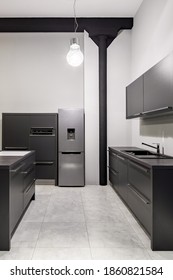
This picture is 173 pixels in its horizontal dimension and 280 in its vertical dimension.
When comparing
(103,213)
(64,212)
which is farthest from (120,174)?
(64,212)

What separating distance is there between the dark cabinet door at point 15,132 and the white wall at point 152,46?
7.69 feet

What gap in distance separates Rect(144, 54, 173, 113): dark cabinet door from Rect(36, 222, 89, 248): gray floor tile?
5.53 feet

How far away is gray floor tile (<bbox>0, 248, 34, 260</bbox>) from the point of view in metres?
2.24

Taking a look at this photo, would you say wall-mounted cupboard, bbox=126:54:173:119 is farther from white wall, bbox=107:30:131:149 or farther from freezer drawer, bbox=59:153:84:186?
freezer drawer, bbox=59:153:84:186

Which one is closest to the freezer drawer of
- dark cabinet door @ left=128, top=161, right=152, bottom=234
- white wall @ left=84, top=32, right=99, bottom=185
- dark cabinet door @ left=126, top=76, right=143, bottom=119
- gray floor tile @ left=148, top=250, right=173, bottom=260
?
white wall @ left=84, top=32, right=99, bottom=185

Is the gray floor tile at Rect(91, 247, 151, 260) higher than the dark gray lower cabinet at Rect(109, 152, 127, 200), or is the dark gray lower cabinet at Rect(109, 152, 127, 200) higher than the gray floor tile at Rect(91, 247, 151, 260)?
the dark gray lower cabinet at Rect(109, 152, 127, 200)

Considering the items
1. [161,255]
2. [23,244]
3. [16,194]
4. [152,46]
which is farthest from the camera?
[152,46]

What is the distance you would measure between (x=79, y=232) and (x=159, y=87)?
1.94 metres

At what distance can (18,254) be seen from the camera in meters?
2.30

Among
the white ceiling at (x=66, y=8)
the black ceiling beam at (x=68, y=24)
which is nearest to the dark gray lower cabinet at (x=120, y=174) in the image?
the black ceiling beam at (x=68, y=24)

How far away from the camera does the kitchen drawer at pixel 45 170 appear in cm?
537

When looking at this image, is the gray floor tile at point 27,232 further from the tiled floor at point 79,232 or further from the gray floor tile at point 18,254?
the gray floor tile at point 18,254

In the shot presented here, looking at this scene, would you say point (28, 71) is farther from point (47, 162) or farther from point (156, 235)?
point (156, 235)

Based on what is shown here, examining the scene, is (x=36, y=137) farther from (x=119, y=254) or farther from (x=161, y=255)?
(x=161, y=255)
